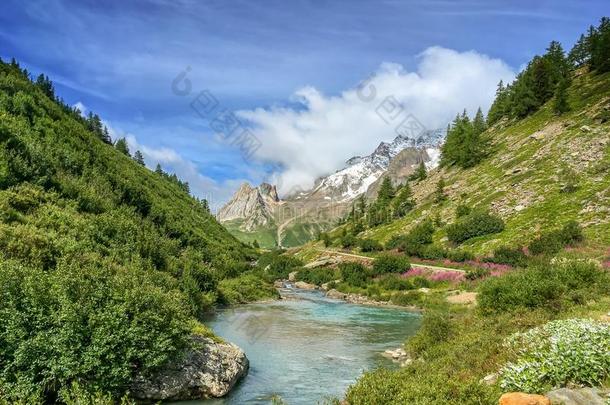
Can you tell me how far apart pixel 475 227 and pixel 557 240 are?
23.1 meters

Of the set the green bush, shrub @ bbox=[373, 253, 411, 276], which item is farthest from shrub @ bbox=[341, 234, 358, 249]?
shrub @ bbox=[373, 253, 411, 276]

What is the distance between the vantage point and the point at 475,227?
85.7m

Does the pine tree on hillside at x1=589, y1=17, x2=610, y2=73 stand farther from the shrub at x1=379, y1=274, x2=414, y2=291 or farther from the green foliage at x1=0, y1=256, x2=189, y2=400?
the green foliage at x1=0, y1=256, x2=189, y2=400

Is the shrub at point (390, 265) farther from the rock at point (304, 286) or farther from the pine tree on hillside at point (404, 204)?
the pine tree on hillside at point (404, 204)

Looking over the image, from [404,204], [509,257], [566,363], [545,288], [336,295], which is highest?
[404,204]

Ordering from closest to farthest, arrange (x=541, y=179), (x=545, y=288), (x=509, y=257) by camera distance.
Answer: (x=545, y=288), (x=509, y=257), (x=541, y=179)

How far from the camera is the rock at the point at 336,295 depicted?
255 ft

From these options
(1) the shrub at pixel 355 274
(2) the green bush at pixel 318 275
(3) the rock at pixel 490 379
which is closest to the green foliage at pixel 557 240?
(1) the shrub at pixel 355 274

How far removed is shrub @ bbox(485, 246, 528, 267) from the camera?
64.1m

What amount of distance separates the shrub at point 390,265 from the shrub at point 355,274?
1.96 metres

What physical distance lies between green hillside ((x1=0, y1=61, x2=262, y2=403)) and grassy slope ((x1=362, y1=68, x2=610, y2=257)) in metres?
52.2

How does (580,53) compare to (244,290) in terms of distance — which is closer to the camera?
(244,290)

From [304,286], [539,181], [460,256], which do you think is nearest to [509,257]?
[460,256]

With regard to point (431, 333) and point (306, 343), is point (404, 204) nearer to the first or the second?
point (306, 343)
